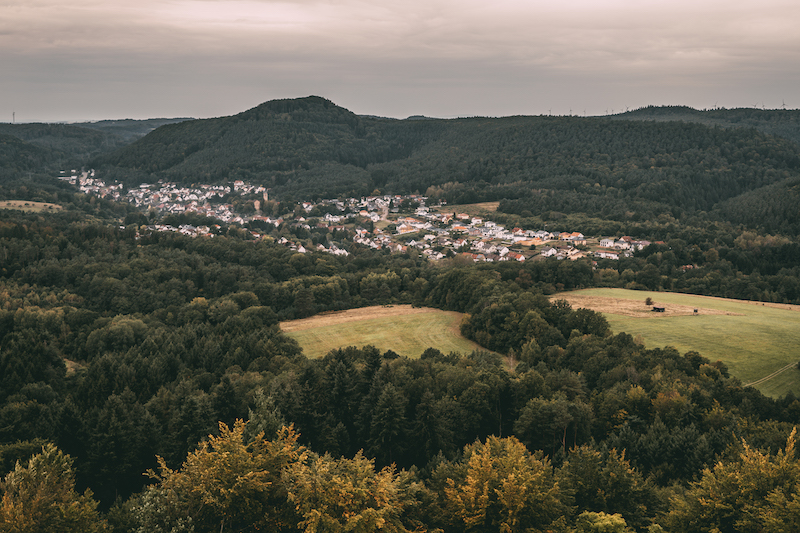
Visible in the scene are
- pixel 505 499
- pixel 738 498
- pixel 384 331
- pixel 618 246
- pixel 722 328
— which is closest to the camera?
pixel 505 499

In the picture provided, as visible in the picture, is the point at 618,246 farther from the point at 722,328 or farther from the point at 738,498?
the point at 738,498

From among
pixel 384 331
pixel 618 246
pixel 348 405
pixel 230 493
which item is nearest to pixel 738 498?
pixel 230 493

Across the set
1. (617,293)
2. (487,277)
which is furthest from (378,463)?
(617,293)

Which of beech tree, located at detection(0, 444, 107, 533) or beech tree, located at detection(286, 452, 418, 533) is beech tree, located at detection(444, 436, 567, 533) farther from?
beech tree, located at detection(0, 444, 107, 533)

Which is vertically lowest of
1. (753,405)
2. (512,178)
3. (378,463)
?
(378,463)

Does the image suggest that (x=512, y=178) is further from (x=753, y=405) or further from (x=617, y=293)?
(x=753, y=405)
